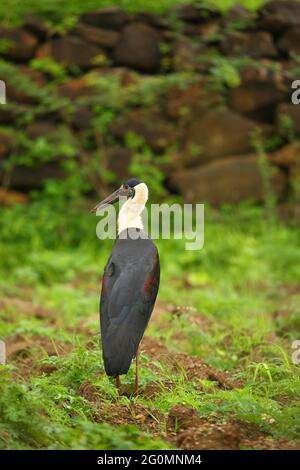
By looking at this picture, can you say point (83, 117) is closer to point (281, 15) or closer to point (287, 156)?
point (287, 156)

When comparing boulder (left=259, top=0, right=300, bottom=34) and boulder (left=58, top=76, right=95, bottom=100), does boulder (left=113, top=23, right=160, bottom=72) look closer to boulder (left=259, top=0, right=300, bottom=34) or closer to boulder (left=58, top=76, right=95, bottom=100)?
boulder (left=58, top=76, right=95, bottom=100)

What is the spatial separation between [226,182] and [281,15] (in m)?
2.25

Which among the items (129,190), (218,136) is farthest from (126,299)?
(218,136)

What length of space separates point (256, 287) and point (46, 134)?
12.1 ft

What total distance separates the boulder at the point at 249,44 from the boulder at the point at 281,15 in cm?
15

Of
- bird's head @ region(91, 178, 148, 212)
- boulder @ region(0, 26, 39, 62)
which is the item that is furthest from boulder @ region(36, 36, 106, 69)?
bird's head @ region(91, 178, 148, 212)

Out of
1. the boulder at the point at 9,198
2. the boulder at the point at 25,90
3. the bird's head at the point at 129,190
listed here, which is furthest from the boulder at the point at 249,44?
the bird's head at the point at 129,190

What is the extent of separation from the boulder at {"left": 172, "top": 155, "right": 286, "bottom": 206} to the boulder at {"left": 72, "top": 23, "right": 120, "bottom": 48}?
2.04 m

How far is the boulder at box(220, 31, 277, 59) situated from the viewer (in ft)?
35.3

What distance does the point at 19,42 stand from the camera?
10852 mm

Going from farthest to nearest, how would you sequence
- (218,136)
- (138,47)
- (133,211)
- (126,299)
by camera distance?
(138,47), (218,136), (133,211), (126,299)

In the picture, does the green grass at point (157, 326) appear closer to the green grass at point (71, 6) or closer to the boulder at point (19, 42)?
the boulder at point (19, 42)

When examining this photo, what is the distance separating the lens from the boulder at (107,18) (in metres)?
10.9

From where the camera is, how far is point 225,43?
10.8m
